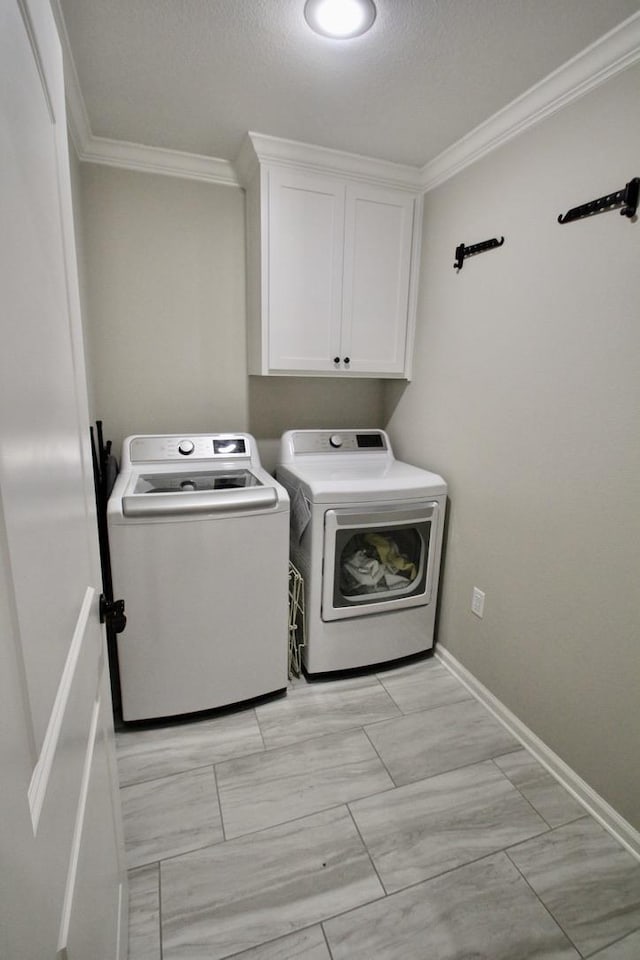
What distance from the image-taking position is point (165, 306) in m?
2.25

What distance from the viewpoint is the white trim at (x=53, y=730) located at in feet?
1.32

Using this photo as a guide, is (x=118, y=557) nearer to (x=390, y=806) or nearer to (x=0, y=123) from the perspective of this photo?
(x=390, y=806)

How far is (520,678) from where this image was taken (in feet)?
5.93

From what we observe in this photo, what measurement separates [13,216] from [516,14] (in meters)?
1.57

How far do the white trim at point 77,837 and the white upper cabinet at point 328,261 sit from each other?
1.72 m

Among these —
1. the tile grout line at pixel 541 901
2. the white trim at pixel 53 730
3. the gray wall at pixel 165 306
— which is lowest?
the tile grout line at pixel 541 901

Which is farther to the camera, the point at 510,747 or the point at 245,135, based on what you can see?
the point at 245,135

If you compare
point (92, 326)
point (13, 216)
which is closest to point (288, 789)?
point (13, 216)

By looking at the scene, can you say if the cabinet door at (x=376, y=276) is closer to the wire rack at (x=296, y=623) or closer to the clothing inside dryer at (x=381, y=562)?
the clothing inside dryer at (x=381, y=562)

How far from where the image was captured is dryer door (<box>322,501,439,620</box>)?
1.97 m

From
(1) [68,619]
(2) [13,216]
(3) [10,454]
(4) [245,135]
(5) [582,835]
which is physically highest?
(4) [245,135]

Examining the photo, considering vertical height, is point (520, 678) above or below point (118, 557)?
below

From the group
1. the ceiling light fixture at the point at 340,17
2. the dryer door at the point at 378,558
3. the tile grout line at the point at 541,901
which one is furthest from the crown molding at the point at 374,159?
the tile grout line at the point at 541,901

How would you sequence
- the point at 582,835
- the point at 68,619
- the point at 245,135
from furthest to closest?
the point at 245,135 → the point at 582,835 → the point at 68,619
